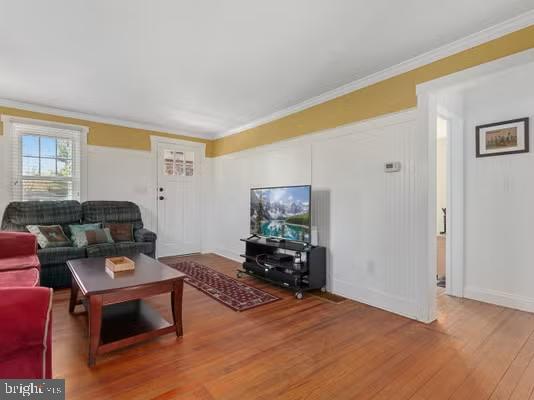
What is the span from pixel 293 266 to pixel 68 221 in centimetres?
312

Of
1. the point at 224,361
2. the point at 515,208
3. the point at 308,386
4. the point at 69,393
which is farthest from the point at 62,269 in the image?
the point at 515,208

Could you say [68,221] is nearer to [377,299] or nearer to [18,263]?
[18,263]

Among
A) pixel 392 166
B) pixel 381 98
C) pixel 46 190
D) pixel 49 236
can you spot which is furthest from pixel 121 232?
pixel 381 98

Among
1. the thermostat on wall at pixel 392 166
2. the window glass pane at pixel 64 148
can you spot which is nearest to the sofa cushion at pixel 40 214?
the window glass pane at pixel 64 148

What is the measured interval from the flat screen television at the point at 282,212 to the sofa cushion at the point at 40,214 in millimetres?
2495

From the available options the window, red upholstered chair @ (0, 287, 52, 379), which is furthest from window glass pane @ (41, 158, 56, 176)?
red upholstered chair @ (0, 287, 52, 379)

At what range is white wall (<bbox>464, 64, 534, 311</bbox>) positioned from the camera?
276 cm

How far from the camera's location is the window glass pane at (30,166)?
388cm

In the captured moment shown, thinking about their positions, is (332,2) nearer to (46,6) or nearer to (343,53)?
(343,53)

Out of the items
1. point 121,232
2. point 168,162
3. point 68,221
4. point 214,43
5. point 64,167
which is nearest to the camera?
point 214,43

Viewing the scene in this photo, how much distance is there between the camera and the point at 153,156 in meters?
4.92

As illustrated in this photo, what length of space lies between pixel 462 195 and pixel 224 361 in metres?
2.98

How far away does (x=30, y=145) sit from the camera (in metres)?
3.94

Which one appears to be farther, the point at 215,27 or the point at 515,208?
the point at 515,208
